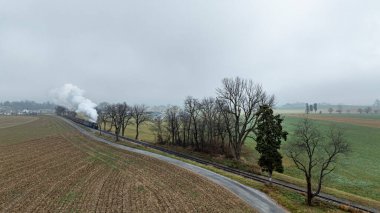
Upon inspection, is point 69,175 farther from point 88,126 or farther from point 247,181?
point 88,126

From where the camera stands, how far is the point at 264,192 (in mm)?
36219

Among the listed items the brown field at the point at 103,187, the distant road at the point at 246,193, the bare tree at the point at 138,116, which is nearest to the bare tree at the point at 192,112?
the bare tree at the point at 138,116

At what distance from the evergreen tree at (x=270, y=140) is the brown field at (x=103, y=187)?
986 cm

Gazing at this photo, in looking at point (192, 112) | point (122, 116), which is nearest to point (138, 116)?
point (122, 116)

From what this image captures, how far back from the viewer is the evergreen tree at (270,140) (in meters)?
43.0

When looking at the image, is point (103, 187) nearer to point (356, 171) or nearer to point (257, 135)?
point (257, 135)

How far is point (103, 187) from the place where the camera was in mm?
34188

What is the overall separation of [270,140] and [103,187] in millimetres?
22781

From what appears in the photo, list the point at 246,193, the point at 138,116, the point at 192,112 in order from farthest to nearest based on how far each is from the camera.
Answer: the point at 138,116, the point at 192,112, the point at 246,193

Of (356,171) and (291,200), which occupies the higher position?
(291,200)

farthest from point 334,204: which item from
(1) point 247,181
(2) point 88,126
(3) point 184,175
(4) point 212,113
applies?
(2) point 88,126

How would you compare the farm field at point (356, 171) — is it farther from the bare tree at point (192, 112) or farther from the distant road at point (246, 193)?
the distant road at point (246, 193)

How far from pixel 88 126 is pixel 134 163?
8083cm

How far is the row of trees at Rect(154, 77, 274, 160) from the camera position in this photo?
202 ft
